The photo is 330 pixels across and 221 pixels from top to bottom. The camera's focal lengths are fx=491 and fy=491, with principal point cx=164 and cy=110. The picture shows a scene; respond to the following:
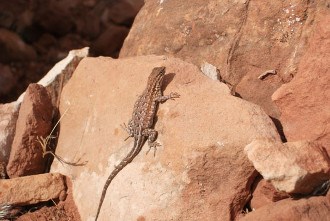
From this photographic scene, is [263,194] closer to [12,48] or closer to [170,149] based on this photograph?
[170,149]

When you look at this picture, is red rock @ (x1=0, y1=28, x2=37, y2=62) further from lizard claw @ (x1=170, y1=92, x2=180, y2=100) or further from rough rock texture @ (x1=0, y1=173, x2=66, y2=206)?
lizard claw @ (x1=170, y1=92, x2=180, y2=100)

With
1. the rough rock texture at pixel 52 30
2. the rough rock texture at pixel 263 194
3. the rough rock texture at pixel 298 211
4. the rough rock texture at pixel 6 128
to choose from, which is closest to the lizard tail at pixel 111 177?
the rough rock texture at pixel 263 194

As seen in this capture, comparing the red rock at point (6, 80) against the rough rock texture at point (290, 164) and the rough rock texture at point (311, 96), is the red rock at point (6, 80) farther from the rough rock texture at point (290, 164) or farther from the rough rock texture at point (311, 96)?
the rough rock texture at point (290, 164)

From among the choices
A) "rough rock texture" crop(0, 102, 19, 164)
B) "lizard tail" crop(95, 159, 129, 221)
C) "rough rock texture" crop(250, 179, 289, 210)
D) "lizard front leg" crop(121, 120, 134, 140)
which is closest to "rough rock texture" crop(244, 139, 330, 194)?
"rough rock texture" crop(250, 179, 289, 210)

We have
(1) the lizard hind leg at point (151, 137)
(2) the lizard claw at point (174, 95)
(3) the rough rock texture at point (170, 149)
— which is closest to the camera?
(3) the rough rock texture at point (170, 149)

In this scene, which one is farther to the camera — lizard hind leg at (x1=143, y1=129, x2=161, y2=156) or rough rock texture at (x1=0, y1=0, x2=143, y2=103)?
rough rock texture at (x1=0, y1=0, x2=143, y2=103)

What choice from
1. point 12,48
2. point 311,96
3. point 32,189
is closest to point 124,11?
point 12,48
